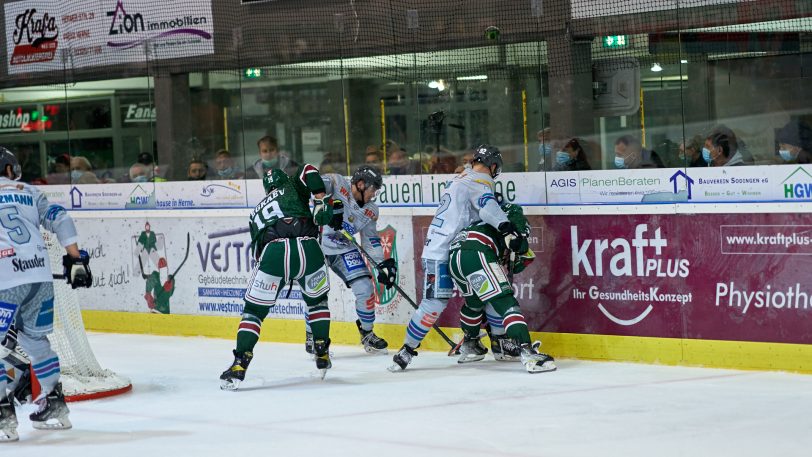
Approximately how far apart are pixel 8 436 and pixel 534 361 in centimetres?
301

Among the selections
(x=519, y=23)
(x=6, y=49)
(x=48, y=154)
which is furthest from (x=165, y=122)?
(x=519, y=23)

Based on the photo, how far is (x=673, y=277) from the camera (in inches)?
292

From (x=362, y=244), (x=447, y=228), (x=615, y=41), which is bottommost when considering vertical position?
(x=362, y=244)

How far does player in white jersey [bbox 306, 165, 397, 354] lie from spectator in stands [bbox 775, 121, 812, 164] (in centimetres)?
257

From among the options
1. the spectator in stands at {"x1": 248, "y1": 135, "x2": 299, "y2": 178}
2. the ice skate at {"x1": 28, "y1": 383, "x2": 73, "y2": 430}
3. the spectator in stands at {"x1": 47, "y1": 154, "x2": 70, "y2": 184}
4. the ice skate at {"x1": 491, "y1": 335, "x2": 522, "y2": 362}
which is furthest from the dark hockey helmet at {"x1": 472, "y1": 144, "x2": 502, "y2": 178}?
the spectator in stands at {"x1": 47, "y1": 154, "x2": 70, "y2": 184}

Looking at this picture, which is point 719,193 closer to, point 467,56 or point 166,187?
point 467,56

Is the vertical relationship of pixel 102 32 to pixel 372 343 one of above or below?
above

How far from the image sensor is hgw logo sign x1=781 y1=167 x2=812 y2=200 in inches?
271

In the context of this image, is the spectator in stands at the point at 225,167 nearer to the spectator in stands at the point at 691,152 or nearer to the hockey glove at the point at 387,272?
the hockey glove at the point at 387,272

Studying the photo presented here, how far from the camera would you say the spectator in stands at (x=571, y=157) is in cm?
798

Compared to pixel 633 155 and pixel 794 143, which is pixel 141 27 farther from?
pixel 794 143

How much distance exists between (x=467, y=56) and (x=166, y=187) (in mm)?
2953

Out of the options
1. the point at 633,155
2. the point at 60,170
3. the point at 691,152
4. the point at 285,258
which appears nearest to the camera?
the point at 285,258

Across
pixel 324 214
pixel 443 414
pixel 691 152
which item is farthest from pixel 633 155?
pixel 443 414
